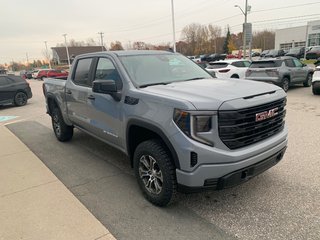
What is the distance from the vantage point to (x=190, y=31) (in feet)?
281

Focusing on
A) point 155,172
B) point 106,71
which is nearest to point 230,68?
point 106,71

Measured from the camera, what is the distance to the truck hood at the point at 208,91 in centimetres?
282

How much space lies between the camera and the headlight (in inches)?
109

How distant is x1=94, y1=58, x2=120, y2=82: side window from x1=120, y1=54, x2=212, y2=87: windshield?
187 mm

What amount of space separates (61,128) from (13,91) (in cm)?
910

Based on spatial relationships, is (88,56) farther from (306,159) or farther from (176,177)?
(306,159)

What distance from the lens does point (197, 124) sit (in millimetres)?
2795

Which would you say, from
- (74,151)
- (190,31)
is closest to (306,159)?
(74,151)

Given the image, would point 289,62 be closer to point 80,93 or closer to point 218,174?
point 80,93

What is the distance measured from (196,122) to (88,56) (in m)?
2.97

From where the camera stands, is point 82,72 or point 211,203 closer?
point 211,203

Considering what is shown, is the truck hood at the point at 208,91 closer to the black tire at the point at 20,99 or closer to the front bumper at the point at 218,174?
the front bumper at the point at 218,174

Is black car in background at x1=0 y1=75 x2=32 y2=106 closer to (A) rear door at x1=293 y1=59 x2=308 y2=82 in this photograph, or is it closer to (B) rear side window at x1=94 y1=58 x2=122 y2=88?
(B) rear side window at x1=94 y1=58 x2=122 y2=88

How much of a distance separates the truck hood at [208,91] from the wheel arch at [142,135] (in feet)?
1.33
